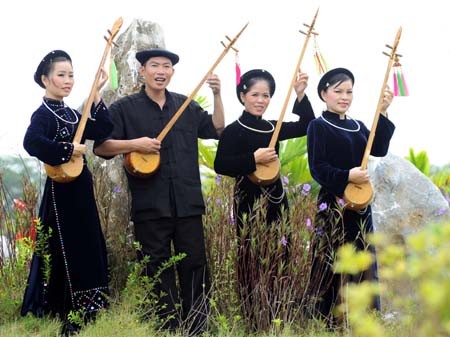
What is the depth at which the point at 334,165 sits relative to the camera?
5332 millimetres

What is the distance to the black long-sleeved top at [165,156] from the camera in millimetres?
5266

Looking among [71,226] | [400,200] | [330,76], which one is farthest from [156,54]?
[400,200]

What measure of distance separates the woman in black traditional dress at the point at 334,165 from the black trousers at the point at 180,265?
2.61 ft

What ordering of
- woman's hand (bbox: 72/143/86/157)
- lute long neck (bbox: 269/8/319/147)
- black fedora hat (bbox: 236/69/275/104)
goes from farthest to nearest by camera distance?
1. black fedora hat (bbox: 236/69/275/104)
2. lute long neck (bbox: 269/8/319/147)
3. woman's hand (bbox: 72/143/86/157)

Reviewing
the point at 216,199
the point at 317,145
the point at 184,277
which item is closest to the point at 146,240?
the point at 184,277

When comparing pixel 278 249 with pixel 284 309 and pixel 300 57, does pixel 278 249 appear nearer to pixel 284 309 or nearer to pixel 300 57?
pixel 284 309

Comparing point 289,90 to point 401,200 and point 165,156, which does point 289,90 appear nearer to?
point 165,156

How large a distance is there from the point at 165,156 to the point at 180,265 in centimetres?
76

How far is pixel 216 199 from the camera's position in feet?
19.3

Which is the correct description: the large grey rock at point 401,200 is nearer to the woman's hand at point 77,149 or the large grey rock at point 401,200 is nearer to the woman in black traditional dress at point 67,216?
the woman in black traditional dress at point 67,216

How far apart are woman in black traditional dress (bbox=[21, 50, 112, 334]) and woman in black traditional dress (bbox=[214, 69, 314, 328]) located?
850 mm

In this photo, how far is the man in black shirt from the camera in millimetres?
5262

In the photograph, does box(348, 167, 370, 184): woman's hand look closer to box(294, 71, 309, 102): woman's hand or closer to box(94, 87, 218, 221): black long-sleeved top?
box(294, 71, 309, 102): woman's hand

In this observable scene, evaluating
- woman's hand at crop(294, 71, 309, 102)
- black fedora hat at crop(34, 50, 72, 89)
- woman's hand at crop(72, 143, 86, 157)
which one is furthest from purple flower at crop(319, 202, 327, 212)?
black fedora hat at crop(34, 50, 72, 89)
